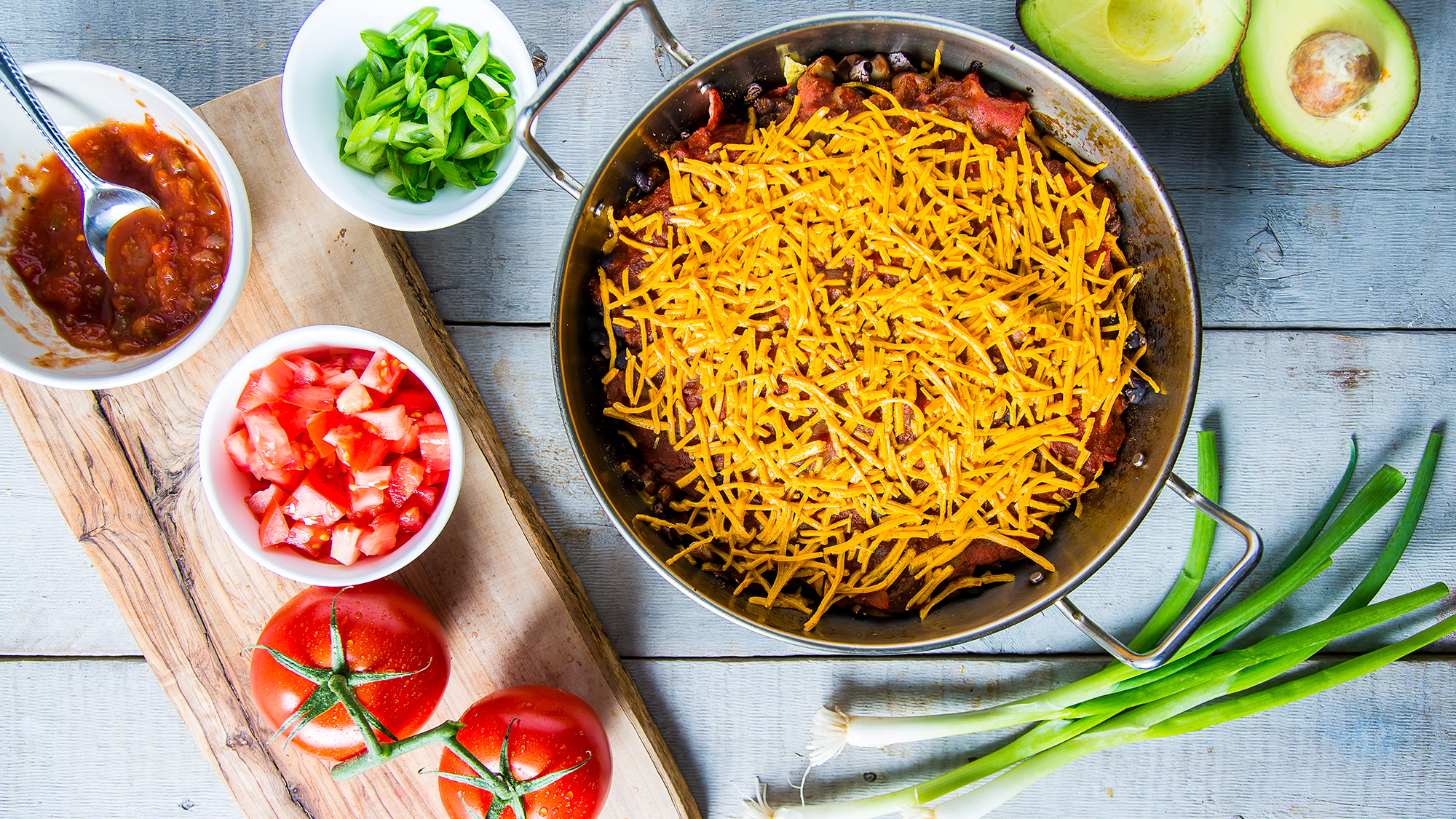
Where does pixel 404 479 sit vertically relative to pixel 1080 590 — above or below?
below

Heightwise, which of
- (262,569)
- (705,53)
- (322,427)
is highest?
(705,53)

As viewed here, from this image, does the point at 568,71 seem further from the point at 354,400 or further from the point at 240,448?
the point at 240,448

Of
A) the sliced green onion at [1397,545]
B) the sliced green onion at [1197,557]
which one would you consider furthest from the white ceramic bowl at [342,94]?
the sliced green onion at [1397,545]

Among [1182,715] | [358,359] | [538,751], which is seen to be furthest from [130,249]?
[1182,715]

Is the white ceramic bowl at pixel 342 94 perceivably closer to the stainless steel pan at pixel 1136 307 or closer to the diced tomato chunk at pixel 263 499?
the stainless steel pan at pixel 1136 307

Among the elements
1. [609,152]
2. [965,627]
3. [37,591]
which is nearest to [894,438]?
[965,627]

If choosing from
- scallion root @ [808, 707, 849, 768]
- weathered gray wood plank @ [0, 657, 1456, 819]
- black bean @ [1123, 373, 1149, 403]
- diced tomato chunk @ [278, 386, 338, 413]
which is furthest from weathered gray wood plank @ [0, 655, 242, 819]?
black bean @ [1123, 373, 1149, 403]

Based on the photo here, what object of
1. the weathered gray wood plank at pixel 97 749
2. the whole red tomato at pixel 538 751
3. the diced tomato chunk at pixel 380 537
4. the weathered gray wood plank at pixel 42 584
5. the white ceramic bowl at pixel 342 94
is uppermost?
the white ceramic bowl at pixel 342 94

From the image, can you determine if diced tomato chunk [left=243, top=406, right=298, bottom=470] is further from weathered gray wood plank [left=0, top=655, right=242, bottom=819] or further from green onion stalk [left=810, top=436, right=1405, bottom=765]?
green onion stalk [left=810, top=436, right=1405, bottom=765]
